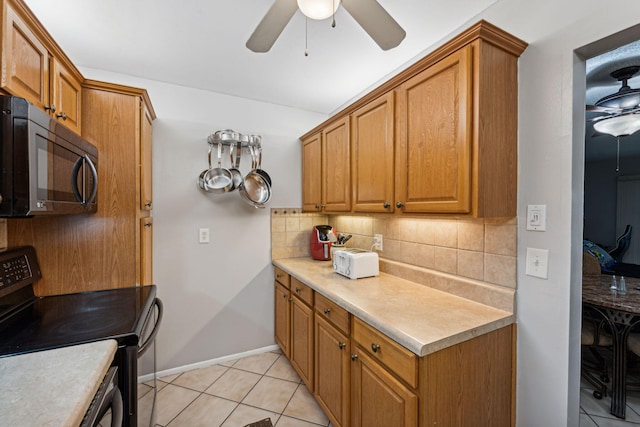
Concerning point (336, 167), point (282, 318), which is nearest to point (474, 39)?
point (336, 167)

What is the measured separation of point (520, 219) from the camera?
1.29m

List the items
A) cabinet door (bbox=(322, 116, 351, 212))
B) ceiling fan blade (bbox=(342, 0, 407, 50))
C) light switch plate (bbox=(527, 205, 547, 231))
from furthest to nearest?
cabinet door (bbox=(322, 116, 351, 212))
light switch plate (bbox=(527, 205, 547, 231))
ceiling fan blade (bbox=(342, 0, 407, 50))

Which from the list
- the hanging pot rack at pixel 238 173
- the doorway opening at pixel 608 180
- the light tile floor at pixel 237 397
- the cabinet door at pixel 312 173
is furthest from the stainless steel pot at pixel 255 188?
the doorway opening at pixel 608 180

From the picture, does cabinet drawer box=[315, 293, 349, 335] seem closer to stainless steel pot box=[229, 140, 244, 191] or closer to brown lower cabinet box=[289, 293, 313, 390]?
brown lower cabinet box=[289, 293, 313, 390]

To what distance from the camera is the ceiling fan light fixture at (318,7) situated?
1034 mm

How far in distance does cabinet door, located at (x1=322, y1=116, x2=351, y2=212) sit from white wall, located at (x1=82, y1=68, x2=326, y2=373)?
1.64 feet

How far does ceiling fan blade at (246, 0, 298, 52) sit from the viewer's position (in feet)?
3.55

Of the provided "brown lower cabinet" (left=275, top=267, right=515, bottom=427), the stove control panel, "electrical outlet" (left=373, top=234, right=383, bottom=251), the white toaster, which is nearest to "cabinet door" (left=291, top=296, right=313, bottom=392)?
"brown lower cabinet" (left=275, top=267, right=515, bottom=427)

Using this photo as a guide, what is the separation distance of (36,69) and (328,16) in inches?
49.9

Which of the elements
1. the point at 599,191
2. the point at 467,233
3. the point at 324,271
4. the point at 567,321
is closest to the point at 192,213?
the point at 324,271

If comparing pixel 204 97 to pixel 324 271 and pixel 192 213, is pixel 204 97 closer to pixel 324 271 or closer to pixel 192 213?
pixel 192 213

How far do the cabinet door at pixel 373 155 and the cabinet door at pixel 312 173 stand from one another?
513mm

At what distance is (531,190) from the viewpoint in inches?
48.8

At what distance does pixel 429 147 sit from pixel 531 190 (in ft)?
1.59
